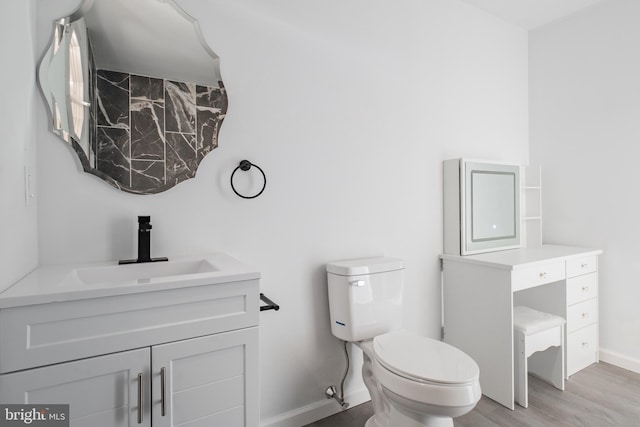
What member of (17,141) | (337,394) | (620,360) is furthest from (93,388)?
(620,360)

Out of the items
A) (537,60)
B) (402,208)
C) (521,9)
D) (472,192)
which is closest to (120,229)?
(402,208)

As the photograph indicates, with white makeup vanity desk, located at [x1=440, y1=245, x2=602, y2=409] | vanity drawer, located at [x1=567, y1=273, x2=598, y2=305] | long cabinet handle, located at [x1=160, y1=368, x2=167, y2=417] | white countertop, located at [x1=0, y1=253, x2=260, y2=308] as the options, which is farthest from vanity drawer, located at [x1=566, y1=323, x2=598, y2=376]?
long cabinet handle, located at [x1=160, y1=368, x2=167, y2=417]

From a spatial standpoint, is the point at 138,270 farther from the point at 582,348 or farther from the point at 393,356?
the point at 582,348

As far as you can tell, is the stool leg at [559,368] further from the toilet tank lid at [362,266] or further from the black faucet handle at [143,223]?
the black faucet handle at [143,223]

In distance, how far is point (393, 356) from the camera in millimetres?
1503

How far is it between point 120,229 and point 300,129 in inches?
39.4

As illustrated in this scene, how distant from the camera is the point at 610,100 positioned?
2506 mm

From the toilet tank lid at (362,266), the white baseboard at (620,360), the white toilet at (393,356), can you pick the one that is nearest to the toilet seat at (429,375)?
the white toilet at (393,356)

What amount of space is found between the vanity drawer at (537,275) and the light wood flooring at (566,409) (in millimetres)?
691

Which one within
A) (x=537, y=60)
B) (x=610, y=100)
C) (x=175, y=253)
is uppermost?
(x=537, y=60)

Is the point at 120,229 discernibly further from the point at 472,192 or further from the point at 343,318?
the point at 472,192

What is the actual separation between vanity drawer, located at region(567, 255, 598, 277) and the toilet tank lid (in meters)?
1.32

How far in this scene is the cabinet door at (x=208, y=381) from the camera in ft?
3.48

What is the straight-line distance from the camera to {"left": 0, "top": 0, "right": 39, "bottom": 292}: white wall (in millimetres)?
1000
